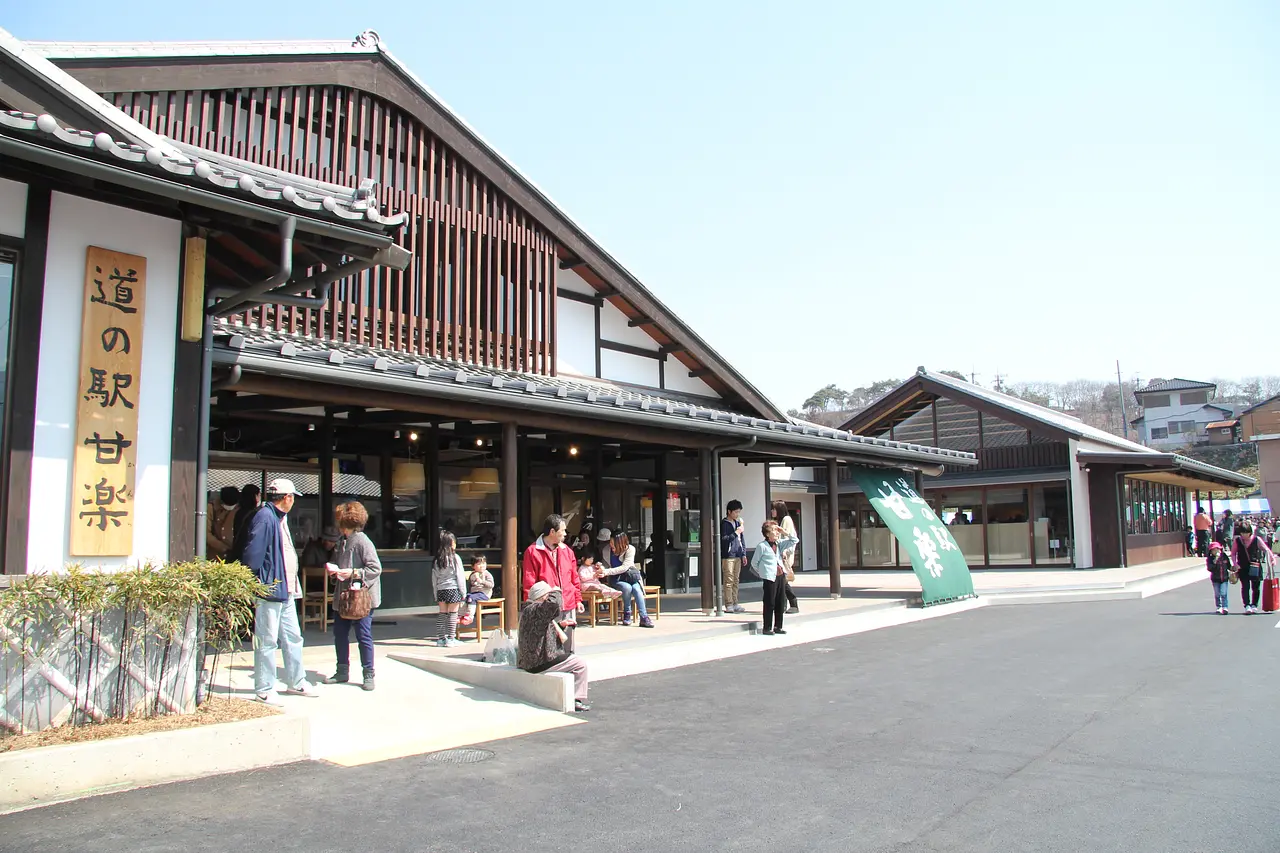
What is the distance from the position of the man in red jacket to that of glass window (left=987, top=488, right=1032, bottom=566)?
2010 centimetres

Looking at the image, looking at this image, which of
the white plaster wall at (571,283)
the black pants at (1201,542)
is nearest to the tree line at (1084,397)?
the black pants at (1201,542)

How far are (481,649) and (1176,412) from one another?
7497 centimetres

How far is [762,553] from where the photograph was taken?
1059 cm

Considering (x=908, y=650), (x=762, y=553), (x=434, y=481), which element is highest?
(x=434, y=481)

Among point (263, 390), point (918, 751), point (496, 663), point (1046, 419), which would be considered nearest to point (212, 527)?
point (263, 390)

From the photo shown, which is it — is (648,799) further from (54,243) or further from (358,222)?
(54,243)

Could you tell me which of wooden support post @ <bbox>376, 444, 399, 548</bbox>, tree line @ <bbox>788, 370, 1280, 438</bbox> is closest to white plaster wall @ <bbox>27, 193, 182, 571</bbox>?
wooden support post @ <bbox>376, 444, 399, 548</bbox>

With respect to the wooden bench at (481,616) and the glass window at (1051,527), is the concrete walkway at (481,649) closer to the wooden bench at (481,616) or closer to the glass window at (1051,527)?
the wooden bench at (481,616)

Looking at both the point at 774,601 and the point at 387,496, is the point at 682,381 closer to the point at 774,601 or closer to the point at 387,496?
the point at 387,496

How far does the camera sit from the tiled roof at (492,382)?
7.52 m

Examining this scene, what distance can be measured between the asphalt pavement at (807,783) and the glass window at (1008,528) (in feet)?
55.8

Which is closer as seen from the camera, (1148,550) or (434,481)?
(434,481)

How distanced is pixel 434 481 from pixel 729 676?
18.4 feet

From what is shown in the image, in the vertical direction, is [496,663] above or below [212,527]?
below
